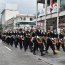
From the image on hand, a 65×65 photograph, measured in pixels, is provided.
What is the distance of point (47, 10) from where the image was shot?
47812 millimetres

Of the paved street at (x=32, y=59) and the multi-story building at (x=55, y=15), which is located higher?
the multi-story building at (x=55, y=15)

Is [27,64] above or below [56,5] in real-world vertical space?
below

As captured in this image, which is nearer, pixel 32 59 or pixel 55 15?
pixel 32 59

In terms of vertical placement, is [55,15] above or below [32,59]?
above

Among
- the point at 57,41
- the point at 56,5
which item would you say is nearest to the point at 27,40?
the point at 57,41

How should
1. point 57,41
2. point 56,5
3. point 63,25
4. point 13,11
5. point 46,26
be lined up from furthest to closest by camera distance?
point 13,11 < point 46,26 < point 56,5 < point 63,25 < point 57,41

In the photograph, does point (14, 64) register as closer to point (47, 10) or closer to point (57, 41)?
point (57, 41)

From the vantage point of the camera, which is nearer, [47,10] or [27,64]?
[27,64]

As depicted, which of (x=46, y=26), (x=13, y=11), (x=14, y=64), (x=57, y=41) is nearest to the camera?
(x=14, y=64)

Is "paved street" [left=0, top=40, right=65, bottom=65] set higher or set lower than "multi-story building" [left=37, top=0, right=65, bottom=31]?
lower

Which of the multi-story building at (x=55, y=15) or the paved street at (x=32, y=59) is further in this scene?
the multi-story building at (x=55, y=15)

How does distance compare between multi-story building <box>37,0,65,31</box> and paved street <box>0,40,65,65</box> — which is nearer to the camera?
paved street <box>0,40,65,65</box>

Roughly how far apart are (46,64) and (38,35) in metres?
6.82

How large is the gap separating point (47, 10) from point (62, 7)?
28.3ft
